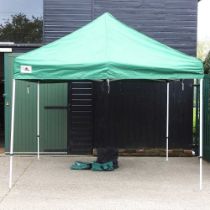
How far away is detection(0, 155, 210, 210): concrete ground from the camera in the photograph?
24.3ft

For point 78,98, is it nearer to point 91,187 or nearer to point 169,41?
point 169,41

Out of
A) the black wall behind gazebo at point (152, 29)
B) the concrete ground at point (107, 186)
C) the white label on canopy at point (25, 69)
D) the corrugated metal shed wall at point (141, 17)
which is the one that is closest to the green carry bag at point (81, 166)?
the concrete ground at point (107, 186)

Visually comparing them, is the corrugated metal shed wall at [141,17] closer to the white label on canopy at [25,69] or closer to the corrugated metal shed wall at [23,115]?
the corrugated metal shed wall at [23,115]

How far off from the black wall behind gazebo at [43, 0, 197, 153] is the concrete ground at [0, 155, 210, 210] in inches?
34.9

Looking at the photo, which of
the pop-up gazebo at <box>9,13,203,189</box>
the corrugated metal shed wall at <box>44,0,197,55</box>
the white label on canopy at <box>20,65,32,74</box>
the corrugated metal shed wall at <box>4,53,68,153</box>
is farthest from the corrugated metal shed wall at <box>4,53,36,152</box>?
the white label on canopy at <box>20,65,32,74</box>

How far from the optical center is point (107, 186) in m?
8.64

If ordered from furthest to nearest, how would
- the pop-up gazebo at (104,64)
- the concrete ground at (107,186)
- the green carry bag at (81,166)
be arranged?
the green carry bag at (81,166), the pop-up gazebo at (104,64), the concrete ground at (107,186)

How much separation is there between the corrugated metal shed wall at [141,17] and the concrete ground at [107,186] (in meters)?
2.89

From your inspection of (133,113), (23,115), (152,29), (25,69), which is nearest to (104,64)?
(25,69)

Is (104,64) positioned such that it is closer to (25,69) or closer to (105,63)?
(105,63)

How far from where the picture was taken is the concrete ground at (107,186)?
7418mm

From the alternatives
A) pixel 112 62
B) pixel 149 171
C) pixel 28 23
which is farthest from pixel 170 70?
pixel 28 23

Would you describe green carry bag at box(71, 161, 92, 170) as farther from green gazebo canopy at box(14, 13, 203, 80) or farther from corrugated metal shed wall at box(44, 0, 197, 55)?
corrugated metal shed wall at box(44, 0, 197, 55)

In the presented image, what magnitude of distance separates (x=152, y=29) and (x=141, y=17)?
14.7 inches
